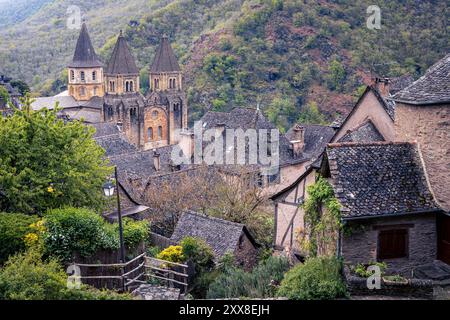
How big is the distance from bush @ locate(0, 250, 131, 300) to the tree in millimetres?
5675

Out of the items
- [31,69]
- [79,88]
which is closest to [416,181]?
[79,88]

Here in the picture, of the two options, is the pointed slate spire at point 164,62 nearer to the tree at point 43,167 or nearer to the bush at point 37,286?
the tree at point 43,167

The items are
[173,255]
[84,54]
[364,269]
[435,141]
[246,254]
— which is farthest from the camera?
[84,54]

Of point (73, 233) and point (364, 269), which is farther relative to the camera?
point (73, 233)

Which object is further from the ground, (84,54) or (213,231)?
(84,54)

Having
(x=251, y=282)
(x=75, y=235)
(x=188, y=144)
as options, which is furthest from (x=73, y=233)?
(x=188, y=144)

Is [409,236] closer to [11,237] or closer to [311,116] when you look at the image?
[11,237]

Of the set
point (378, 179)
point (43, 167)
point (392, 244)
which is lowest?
point (392, 244)

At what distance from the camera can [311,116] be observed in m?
67.7

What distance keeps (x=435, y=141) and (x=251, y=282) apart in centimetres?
659

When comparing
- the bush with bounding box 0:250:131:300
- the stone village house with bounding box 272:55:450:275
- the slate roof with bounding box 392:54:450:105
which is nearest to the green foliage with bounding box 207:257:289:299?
the stone village house with bounding box 272:55:450:275

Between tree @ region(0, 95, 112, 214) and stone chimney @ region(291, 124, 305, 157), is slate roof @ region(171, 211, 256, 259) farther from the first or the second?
stone chimney @ region(291, 124, 305, 157)

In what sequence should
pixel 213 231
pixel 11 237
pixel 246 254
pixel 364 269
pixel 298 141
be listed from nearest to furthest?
pixel 364 269
pixel 11 237
pixel 246 254
pixel 213 231
pixel 298 141

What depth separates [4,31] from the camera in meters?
166
